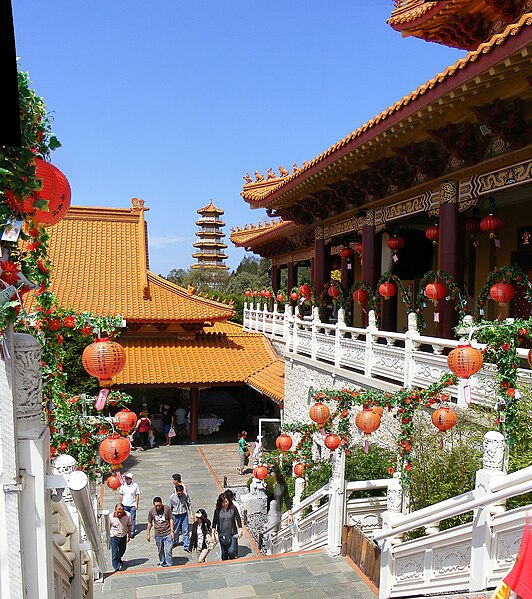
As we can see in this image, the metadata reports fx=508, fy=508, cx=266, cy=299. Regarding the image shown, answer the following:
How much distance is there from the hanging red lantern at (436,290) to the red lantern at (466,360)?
2.93 meters

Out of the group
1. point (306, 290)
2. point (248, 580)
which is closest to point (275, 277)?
point (306, 290)

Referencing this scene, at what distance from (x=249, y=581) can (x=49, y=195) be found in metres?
4.57

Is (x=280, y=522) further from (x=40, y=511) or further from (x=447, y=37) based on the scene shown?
(x=447, y=37)

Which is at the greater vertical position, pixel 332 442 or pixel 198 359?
pixel 332 442

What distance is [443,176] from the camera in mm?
7434

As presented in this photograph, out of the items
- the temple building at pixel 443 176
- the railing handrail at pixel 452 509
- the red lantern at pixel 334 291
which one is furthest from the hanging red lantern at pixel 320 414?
the red lantern at pixel 334 291

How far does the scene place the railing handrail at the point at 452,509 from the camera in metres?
3.15

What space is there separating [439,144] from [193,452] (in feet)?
35.7

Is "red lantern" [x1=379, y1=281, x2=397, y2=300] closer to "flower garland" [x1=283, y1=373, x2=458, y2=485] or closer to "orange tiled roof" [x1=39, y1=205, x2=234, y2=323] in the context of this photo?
"flower garland" [x1=283, y1=373, x2=458, y2=485]

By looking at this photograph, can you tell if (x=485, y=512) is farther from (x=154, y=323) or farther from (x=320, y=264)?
(x=154, y=323)

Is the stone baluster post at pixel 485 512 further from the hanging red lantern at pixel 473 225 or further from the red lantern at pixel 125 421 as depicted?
the hanging red lantern at pixel 473 225

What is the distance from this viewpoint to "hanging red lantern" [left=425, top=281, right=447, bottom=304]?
722cm

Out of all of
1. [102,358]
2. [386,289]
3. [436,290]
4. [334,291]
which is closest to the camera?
[102,358]

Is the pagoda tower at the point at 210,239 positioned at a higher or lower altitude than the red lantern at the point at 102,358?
higher
